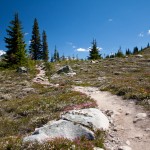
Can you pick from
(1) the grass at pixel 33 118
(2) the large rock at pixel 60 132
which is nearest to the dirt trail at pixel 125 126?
(1) the grass at pixel 33 118

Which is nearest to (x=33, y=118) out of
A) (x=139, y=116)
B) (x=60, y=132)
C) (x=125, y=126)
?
(x=60, y=132)

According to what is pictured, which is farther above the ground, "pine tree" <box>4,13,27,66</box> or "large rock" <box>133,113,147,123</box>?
"pine tree" <box>4,13,27,66</box>

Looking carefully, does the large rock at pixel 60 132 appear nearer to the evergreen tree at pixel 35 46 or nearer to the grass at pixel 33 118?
the grass at pixel 33 118

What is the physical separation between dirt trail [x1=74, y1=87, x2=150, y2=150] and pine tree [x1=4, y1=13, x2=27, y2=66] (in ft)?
115

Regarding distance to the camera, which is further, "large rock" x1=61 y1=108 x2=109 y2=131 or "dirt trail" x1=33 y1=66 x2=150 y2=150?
"large rock" x1=61 y1=108 x2=109 y2=131

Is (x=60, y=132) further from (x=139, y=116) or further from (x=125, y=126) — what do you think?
(x=139, y=116)

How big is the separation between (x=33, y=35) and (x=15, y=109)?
222 ft

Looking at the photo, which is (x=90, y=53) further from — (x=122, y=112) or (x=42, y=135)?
(x=42, y=135)

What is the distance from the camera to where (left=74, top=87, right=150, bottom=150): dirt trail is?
451 inches

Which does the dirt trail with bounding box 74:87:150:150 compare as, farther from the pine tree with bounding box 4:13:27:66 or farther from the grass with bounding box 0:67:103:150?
the pine tree with bounding box 4:13:27:66

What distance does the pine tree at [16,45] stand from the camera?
50828mm

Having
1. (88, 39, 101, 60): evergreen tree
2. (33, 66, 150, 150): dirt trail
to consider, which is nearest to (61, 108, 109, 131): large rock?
(33, 66, 150, 150): dirt trail

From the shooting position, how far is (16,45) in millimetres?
53219

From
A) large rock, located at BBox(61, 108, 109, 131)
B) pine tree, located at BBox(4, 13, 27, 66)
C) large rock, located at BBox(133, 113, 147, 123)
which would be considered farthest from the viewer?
pine tree, located at BBox(4, 13, 27, 66)
